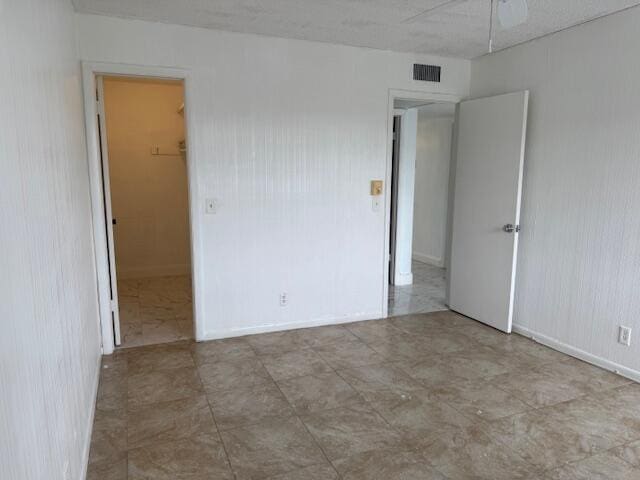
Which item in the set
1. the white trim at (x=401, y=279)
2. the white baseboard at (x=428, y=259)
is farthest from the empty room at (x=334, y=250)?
the white baseboard at (x=428, y=259)

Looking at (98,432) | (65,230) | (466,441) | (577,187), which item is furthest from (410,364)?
(65,230)

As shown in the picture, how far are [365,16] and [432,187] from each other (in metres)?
4.29

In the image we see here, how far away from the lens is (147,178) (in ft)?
19.2

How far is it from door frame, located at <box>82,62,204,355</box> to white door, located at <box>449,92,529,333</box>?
2.50 meters

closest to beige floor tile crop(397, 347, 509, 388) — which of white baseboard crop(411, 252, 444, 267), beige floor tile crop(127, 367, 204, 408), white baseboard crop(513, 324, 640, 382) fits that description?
white baseboard crop(513, 324, 640, 382)

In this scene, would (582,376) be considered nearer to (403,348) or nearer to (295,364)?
(403,348)

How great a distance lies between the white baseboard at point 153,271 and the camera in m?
5.90

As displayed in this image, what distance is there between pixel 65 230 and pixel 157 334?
6.71 feet

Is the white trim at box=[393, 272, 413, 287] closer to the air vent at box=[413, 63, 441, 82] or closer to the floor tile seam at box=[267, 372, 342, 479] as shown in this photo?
the air vent at box=[413, 63, 441, 82]

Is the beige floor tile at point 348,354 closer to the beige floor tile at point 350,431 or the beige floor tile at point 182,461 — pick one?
the beige floor tile at point 350,431

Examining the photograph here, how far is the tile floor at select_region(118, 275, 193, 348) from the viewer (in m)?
3.86

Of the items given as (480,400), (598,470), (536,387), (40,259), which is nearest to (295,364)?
Result: (480,400)

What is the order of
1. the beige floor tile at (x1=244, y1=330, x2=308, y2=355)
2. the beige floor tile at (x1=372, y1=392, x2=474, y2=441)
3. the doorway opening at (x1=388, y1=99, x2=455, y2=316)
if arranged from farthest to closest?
the doorway opening at (x1=388, y1=99, x2=455, y2=316) < the beige floor tile at (x1=244, y1=330, x2=308, y2=355) < the beige floor tile at (x1=372, y1=392, x2=474, y2=441)

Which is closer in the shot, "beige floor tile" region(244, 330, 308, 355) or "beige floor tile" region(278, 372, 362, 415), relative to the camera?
"beige floor tile" region(278, 372, 362, 415)
